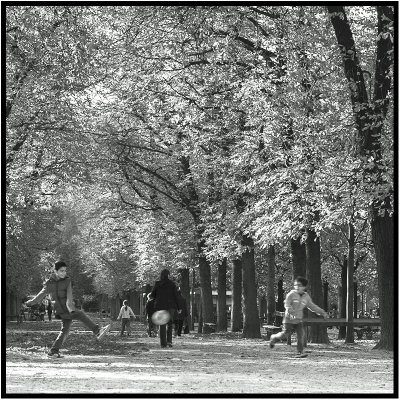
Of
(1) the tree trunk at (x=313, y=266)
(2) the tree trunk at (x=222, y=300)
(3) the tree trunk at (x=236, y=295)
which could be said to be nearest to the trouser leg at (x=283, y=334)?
(1) the tree trunk at (x=313, y=266)

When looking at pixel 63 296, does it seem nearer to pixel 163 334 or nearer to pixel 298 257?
pixel 163 334

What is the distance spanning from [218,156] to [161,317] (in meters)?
9.33

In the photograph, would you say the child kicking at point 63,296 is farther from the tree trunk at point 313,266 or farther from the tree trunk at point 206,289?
the tree trunk at point 206,289

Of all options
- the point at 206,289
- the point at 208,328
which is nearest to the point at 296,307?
the point at 208,328

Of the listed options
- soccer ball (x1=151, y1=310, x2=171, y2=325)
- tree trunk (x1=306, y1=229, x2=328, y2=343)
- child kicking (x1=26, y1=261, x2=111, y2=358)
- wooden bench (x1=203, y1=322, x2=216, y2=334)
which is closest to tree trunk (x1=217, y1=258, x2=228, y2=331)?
wooden bench (x1=203, y1=322, x2=216, y2=334)

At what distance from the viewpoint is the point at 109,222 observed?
5009 cm

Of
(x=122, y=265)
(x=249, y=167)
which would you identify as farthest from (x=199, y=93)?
(x=122, y=265)

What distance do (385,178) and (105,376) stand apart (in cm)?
714

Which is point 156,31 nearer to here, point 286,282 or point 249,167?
point 249,167

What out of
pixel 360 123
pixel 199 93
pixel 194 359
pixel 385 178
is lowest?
pixel 194 359

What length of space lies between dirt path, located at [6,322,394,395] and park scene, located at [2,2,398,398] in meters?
0.05

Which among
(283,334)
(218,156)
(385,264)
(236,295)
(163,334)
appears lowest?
(163,334)

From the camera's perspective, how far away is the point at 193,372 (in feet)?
51.1

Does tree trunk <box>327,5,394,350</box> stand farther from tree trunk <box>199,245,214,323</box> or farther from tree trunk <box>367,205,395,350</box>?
tree trunk <box>199,245,214,323</box>
